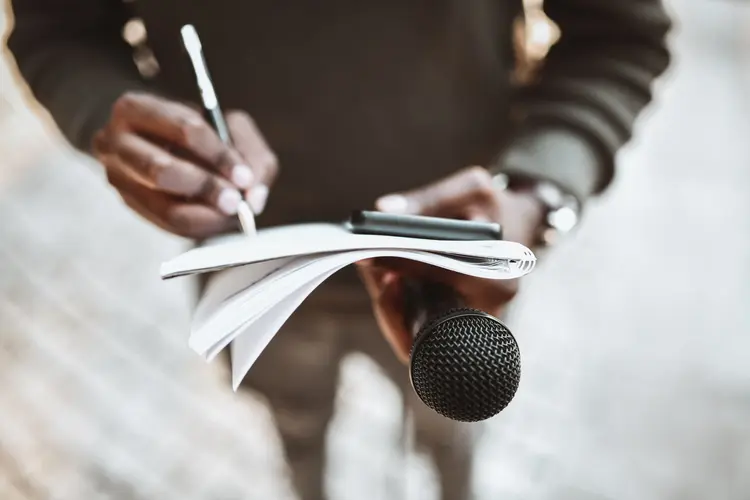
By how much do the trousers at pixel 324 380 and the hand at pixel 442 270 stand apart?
0.27m

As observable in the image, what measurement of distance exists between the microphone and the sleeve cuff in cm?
26

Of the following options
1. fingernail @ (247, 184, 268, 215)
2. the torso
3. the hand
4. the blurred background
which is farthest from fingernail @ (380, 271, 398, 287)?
the blurred background

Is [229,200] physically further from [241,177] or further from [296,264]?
[296,264]

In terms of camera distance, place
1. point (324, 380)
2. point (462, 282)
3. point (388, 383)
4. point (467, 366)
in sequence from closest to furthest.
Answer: point (467, 366) → point (462, 282) → point (324, 380) → point (388, 383)

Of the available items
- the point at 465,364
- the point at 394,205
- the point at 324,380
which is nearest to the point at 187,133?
the point at 394,205

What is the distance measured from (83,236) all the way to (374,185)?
108 centimetres

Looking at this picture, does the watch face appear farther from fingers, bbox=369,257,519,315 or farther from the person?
fingers, bbox=369,257,519,315

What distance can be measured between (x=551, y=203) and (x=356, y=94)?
0.21 metres

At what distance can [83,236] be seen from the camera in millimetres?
1554

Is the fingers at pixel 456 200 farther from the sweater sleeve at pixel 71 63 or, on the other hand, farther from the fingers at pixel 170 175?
the sweater sleeve at pixel 71 63

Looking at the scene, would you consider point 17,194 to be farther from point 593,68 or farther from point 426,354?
point 426,354

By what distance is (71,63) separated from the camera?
0.64 meters

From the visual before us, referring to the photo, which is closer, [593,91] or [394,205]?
[394,205]

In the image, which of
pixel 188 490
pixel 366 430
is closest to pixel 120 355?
pixel 188 490
